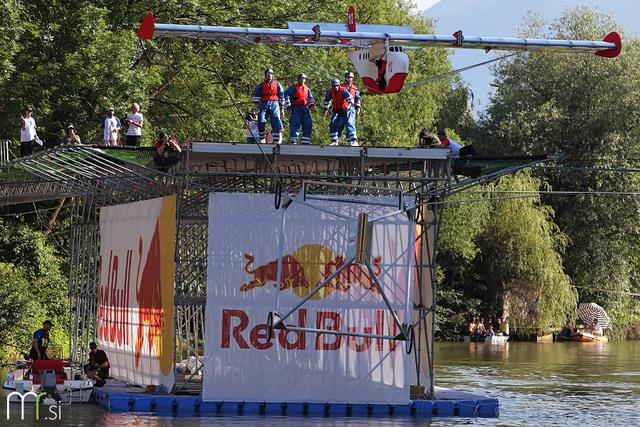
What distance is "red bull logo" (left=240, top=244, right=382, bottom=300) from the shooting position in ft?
65.2

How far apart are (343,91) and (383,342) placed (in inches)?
228

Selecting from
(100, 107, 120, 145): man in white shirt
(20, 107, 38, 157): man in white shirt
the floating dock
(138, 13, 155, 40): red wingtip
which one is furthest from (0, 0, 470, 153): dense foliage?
the floating dock

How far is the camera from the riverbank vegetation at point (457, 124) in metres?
33.5

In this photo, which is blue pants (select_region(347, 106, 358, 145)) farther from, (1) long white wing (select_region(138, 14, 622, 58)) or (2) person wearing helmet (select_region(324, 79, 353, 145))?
(1) long white wing (select_region(138, 14, 622, 58))

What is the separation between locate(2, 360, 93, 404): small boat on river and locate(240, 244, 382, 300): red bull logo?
14.9 feet

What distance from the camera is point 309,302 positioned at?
19.9 m

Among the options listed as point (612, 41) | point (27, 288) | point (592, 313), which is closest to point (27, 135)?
point (27, 288)

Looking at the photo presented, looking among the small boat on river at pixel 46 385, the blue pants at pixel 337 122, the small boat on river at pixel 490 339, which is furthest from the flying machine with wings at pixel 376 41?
the small boat on river at pixel 490 339

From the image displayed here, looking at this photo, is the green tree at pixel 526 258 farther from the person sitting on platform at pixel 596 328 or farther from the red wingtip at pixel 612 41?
the red wingtip at pixel 612 41

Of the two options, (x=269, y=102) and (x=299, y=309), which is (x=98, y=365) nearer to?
(x=299, y=309)

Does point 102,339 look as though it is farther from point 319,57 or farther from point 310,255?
point 319,57

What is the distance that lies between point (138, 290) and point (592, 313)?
34.1m

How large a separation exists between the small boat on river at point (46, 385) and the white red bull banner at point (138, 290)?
143 centimetres

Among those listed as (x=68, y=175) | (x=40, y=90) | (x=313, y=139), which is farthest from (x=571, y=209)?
(x=68, y=175)
